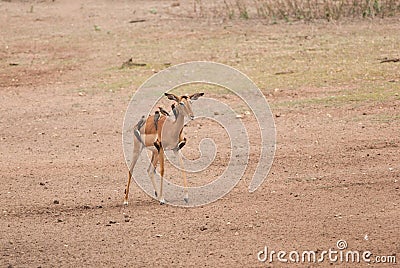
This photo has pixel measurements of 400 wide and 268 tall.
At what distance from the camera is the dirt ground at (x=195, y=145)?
584 centimetres

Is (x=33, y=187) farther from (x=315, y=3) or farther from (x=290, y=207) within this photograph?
(x=315, y=3)

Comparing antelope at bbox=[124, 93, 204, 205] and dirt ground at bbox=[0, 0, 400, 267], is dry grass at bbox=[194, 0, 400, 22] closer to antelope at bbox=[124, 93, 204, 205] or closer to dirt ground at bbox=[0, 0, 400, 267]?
dirt ground at bbox=[0, 0, 400, 267]

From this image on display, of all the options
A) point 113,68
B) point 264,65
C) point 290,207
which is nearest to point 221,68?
point 264,65

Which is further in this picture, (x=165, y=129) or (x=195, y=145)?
(x=195, y=145)

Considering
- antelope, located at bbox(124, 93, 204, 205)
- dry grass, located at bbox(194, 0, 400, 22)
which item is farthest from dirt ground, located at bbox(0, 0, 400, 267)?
antelope, located at bbox(124, 93, 204, 205)

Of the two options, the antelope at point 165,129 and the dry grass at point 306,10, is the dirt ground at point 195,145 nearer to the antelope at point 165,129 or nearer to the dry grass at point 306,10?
the dry grass at point 306,10

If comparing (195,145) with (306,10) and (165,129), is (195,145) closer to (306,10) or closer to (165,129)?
(165,129)

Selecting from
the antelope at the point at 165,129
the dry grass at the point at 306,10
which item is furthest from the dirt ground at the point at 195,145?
the antelope at the point at 165,129

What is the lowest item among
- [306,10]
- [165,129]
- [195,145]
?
[195,145]

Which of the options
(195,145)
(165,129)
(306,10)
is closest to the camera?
(165,129)

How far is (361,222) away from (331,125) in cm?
276

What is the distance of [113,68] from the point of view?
39.1ft

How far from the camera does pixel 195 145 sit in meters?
8.29

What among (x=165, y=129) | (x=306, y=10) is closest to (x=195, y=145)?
(x=165, y=129)
